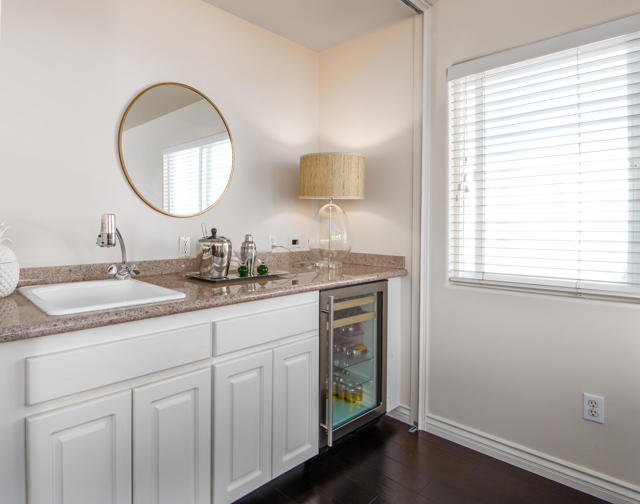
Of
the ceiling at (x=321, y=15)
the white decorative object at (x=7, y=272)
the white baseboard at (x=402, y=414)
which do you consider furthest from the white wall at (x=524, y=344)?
the white decorative object at (x=7, y=272)

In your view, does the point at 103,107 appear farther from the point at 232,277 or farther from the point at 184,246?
the point at 232,277

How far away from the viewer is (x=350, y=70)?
2.71 metres

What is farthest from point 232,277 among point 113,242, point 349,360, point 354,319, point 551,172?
point 551,172

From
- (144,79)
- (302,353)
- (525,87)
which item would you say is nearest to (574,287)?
(525,87)

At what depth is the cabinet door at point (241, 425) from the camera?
1.51 metres

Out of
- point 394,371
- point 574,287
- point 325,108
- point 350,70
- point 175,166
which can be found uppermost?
point 350,70

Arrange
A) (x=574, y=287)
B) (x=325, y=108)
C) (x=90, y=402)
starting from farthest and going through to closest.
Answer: (x=325, y=108) < (x=574, y=287) < (x=90, y=402)

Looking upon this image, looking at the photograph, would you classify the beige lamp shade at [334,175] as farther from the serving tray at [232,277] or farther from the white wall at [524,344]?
the serving tray at [232,277]

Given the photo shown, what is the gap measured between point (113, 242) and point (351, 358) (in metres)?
1.33

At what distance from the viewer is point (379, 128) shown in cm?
255

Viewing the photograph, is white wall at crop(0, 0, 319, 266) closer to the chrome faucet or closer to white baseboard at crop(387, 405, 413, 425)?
the chrome faucet

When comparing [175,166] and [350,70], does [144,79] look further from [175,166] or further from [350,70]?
[350,70]

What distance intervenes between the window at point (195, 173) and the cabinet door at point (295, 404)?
99cm

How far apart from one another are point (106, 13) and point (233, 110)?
2.50ft
